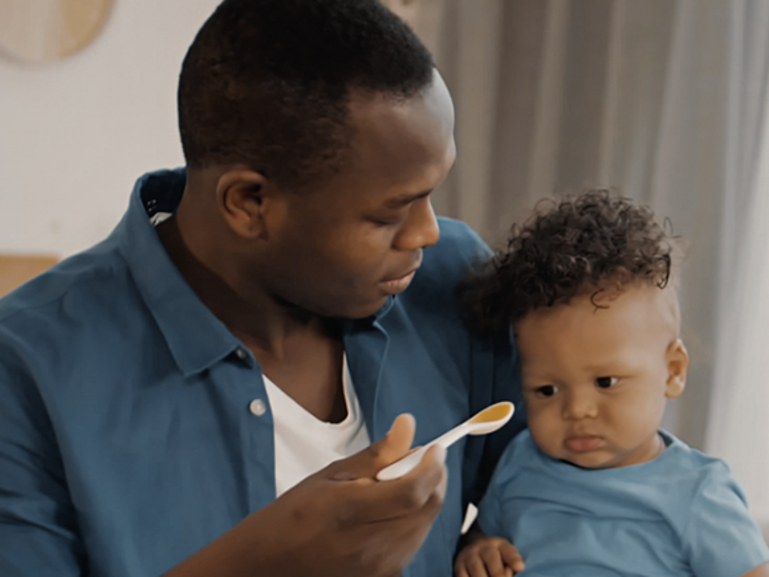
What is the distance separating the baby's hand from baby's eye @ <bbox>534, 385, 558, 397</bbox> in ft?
0.63

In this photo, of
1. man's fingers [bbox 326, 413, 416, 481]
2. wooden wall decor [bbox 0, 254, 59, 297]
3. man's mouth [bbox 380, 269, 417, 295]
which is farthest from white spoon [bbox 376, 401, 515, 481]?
wooden wall decor [bbox 0, 254, 59, 297]

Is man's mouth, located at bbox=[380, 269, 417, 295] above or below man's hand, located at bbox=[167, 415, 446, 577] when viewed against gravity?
above

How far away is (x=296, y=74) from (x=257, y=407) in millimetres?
373

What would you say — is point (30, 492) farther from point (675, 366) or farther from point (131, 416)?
point (675, 366)

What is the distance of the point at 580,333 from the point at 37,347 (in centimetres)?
62

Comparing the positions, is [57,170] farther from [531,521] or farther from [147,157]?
[531,521]

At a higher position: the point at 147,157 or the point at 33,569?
the point at 147,157

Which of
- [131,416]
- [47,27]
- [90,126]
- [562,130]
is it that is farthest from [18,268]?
[131,416]

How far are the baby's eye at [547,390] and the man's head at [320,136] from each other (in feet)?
0.91

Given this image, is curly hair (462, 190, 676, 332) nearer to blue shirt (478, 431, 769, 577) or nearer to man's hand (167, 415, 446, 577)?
Answer: blue shirt (478, 431, 769, 577)

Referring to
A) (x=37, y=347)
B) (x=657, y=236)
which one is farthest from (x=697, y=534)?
(x=37, y=347)

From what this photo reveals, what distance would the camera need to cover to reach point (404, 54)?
36.1 inches

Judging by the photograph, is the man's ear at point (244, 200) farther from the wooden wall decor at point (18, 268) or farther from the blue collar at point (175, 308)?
the wooden wall decor at point (18, 268)

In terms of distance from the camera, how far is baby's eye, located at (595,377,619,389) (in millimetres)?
1114
